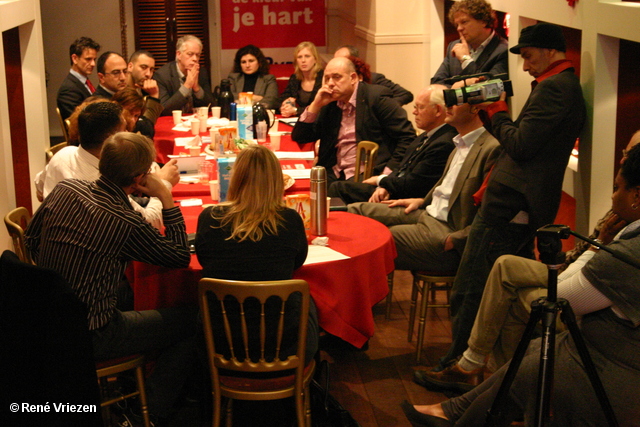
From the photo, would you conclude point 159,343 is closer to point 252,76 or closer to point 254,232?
point 254,232

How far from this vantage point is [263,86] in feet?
22.4

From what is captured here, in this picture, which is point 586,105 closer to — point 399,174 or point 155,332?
point 399,174

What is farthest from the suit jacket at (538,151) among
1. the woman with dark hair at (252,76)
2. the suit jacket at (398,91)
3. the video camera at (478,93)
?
the woman with dark hair at (252,76)

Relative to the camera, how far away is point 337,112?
507 centimetres

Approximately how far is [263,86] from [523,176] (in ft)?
13.3

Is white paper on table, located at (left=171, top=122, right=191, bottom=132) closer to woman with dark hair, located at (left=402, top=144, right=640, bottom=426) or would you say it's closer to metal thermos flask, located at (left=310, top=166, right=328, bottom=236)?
metal thermos flask, located at (left=310, top=166, right=328, bottom=236)

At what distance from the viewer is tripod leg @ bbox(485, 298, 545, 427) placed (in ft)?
6.97

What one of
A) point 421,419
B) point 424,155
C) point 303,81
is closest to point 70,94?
point 303,81

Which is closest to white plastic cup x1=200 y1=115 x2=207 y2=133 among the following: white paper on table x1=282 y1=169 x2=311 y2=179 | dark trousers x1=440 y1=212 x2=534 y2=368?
white paper on table x1=282 y1=169 x2=311 y2=179

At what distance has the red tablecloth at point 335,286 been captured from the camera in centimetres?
279

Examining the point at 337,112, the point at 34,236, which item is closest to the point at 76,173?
the point at 34,236

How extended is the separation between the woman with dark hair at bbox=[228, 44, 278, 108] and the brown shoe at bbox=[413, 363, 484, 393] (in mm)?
3925

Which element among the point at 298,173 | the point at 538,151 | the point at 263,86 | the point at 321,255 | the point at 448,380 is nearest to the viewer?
the point at 321,255

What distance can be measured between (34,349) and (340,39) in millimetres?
7816
